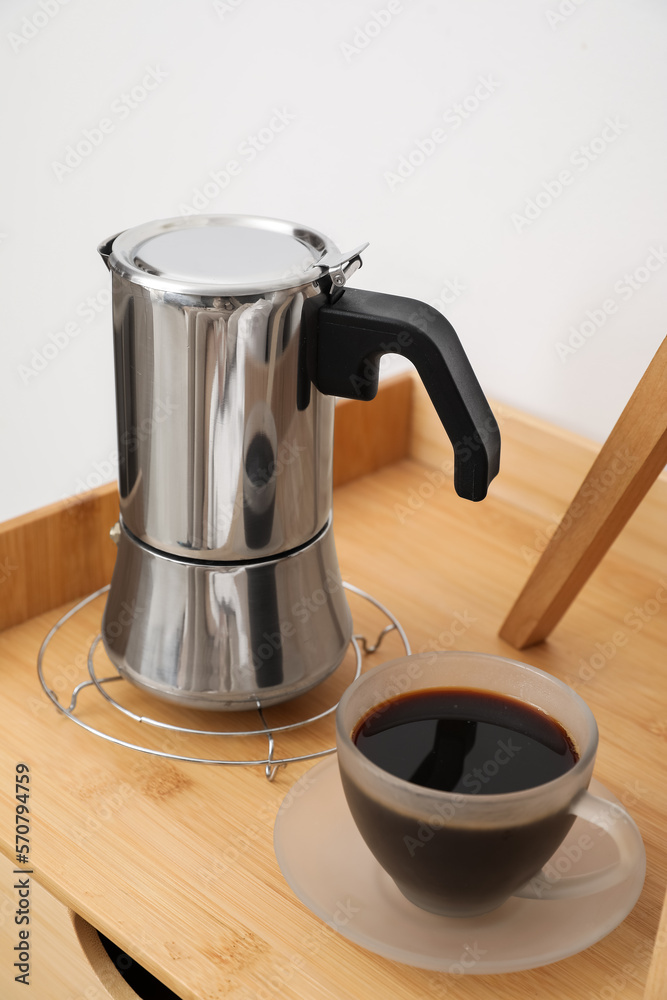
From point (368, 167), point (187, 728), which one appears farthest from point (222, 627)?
point (368, 167)

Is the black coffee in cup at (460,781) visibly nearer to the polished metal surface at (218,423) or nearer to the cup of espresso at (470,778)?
the cup of espresso at (470,778)

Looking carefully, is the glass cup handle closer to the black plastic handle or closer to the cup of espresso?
the cup of espresso

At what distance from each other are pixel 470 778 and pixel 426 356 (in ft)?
0.63

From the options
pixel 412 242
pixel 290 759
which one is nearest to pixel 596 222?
pixel 412 242

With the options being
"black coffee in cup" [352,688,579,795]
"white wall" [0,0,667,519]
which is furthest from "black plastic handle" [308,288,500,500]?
"white wall" [0,0,667,519]

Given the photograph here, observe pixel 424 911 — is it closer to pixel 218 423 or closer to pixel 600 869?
pixel 600 869

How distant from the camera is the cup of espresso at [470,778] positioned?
0.38 m

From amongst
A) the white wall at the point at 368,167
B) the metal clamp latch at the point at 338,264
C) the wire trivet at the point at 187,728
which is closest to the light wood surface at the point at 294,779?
the wire trivet at the point at 187,728

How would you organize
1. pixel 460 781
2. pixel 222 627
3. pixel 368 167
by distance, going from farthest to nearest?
1. pixel 368 167
2. pixel 222 627
3. pixel 460 781

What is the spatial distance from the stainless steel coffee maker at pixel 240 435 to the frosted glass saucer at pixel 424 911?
10 cm

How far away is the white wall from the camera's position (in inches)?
28.8

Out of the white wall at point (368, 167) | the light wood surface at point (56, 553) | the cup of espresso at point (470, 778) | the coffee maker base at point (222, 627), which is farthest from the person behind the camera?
the white wall at point (368, 167)

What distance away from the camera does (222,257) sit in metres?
0.48

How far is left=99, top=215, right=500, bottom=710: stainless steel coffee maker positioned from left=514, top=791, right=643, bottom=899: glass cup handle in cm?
15
